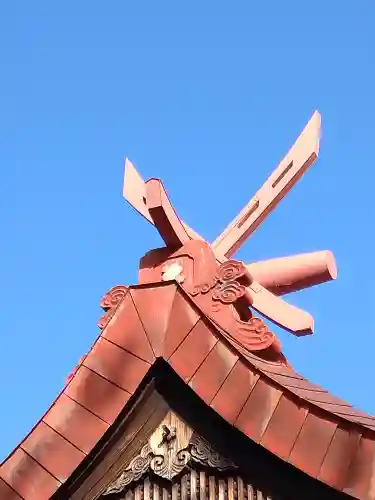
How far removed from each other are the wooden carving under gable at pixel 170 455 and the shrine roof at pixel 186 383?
0.16 meters

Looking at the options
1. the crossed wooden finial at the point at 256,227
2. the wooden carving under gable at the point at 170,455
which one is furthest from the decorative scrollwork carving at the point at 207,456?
the crossed wooden finial at the point at 256,227

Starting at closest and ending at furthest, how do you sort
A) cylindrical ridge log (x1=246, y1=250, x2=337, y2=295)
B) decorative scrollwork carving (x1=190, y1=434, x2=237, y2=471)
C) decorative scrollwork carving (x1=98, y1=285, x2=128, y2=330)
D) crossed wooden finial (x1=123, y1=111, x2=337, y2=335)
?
decorative scrollwork carving (x1=190, y1=434, x2=237, y2=471) < decorative scrollwork carving (x1=98, y1=285, x2=128, y2=330) < crossed wooden finial (x1=123, y1=111, x2=337, y2=335) < cylindrical ridge log (x1=246, y1=250, x2=337, y2=295)

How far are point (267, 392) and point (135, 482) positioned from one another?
579mm

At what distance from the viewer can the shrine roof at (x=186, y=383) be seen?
9.72 feet

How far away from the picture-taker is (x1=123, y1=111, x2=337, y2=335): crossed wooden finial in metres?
4.11

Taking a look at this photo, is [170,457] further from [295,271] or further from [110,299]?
[295,271]

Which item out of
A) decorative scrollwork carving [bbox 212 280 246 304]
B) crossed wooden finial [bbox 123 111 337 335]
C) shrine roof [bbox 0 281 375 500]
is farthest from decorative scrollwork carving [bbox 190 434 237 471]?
crossed wooden finial [bbox 123 111 337 335]

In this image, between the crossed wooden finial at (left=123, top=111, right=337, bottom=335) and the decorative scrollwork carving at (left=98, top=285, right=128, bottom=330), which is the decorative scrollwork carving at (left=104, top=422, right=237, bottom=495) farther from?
the crossed wooden finial at (left=123, top=111, right=337, bottom=335)

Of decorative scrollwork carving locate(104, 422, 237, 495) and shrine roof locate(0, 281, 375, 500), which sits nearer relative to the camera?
shrine roof locate(0, 281, 375, 500)

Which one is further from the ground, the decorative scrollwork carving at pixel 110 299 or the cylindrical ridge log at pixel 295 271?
the cylindrical ridge log at pixel 295 271

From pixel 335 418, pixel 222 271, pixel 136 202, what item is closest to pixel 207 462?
pixel 335 418

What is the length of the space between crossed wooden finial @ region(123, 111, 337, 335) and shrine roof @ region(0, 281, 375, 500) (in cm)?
70

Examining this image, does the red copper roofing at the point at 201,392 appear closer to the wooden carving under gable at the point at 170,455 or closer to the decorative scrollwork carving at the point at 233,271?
the decorative scrollwork carving at the point at 233,271

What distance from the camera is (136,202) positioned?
4.32m
